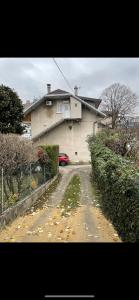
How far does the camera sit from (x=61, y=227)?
21.3ft

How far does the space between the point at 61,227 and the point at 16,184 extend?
130 inches

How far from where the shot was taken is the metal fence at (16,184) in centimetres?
768

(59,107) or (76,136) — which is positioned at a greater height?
(59,107)

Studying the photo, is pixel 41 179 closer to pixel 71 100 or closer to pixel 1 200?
pixel 1 200

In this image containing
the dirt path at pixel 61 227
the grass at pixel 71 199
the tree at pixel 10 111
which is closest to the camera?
the dirt path at pixel 61 227

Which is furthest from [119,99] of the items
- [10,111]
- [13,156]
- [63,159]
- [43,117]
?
[13,156]

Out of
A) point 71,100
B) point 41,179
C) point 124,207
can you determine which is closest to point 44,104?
point 71,100

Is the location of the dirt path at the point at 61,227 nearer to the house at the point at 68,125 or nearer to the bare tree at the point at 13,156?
the bare tree at the point at 13,156

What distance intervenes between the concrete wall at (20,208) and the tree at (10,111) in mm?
4572

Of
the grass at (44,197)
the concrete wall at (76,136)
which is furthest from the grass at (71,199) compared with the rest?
the concrete wall at (76,136)

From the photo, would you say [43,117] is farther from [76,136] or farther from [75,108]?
[76,136]
